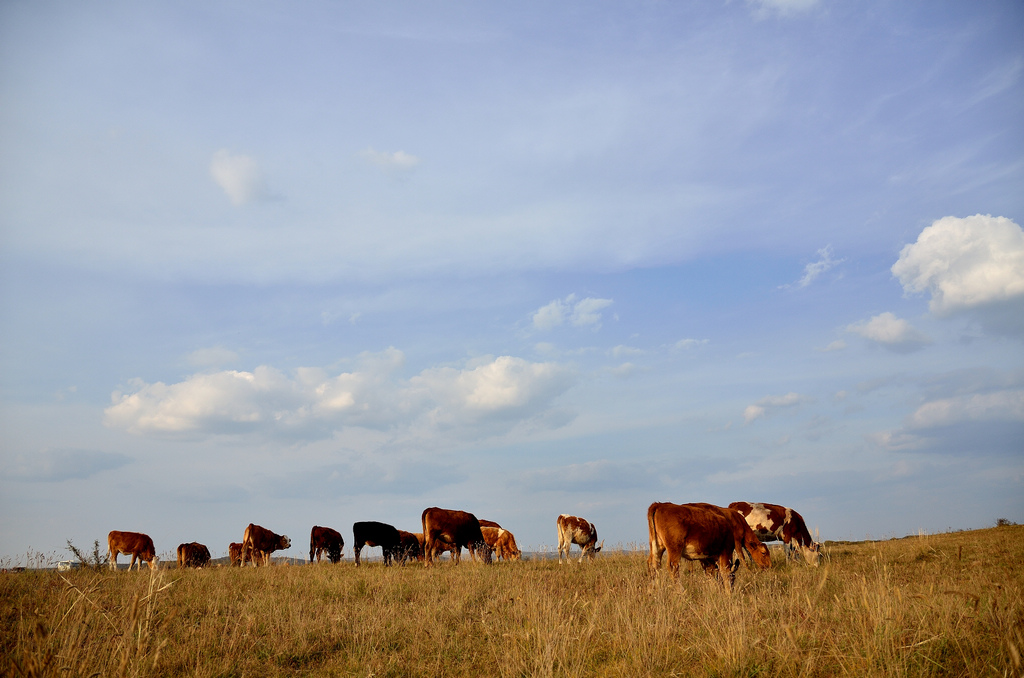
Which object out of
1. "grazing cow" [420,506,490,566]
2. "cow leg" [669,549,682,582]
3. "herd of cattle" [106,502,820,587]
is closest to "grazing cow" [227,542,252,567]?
"herd of cattle" [106,502,820,587]

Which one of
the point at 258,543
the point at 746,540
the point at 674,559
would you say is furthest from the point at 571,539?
the point at 258,543

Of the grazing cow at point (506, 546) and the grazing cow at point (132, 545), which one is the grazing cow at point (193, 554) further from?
the grazing cow at point (506, 546)

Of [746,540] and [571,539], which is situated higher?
[746,540]

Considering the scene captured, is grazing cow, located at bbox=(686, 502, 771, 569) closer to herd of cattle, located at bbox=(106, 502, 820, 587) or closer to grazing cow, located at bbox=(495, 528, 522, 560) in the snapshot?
herd of cattle, located at bbox=(106, 502, 820, 587)

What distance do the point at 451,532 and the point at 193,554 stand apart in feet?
60.0

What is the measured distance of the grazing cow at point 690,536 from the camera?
539 inches

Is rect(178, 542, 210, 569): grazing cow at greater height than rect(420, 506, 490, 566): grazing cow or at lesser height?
lesser

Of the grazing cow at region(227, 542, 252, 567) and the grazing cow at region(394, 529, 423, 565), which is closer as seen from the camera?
the grazing cow at region(394, 529, 423, 565)

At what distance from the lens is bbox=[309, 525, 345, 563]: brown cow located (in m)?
29.2

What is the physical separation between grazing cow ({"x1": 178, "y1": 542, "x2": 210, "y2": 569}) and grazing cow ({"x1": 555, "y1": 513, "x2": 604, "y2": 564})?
66.2 feet

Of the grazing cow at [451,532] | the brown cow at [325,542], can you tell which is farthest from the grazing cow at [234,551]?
the grazing cow at [451,532]

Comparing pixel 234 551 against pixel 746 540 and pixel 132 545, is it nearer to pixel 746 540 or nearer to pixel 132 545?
pixel 132 545

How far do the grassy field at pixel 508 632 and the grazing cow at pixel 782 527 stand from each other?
8.40 metres

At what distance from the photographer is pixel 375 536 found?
27625 millimetres
